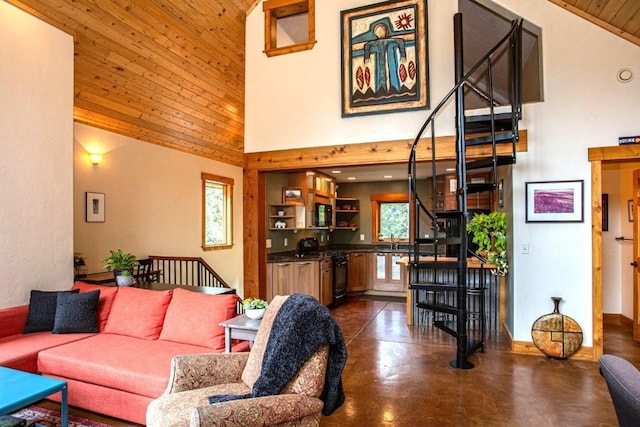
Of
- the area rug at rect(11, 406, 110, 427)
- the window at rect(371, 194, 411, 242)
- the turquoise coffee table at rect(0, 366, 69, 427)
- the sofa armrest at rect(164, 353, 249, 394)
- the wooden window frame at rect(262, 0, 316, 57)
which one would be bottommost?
the area rug at rect(11, 406, 110, 427)

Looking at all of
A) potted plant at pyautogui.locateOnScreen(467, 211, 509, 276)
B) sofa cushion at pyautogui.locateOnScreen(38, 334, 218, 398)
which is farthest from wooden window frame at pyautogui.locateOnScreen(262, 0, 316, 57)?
sofa cushion at pyautogui.locateOnScreen(38, 334, 218, 398)

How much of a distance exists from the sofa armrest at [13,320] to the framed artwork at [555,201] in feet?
16.1

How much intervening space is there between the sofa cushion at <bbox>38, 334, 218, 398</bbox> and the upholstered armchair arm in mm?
919

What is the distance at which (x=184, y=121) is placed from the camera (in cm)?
541

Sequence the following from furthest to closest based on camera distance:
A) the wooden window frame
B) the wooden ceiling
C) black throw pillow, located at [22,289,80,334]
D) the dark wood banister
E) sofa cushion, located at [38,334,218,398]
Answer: the dark wood banister < the wooden window frame < the wooden ceiling < black throw pillow, located at [22,289,80,334] < sofa cushion, located at [38,334,218,398]

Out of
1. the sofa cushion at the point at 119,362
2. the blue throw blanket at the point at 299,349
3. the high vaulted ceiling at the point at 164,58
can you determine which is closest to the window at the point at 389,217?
the high vaulted ceiling at the point at 164,58

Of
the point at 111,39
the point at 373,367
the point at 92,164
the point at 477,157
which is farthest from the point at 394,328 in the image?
the point at 111,39

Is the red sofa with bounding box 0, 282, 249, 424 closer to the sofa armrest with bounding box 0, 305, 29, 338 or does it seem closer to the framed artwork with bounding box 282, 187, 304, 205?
the sofa armrest with bounding box 0, 305, 29, 338

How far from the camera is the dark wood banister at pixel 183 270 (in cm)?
520

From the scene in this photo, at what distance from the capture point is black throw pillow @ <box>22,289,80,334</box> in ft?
10.5

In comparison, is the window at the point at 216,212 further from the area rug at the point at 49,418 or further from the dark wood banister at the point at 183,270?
the area rug at the point at 49,418

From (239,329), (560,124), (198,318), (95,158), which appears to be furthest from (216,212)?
(560,124)

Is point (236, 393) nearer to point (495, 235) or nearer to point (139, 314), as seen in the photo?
point (139, 314)

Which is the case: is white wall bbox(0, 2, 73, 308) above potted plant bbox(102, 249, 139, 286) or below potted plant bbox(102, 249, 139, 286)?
above
